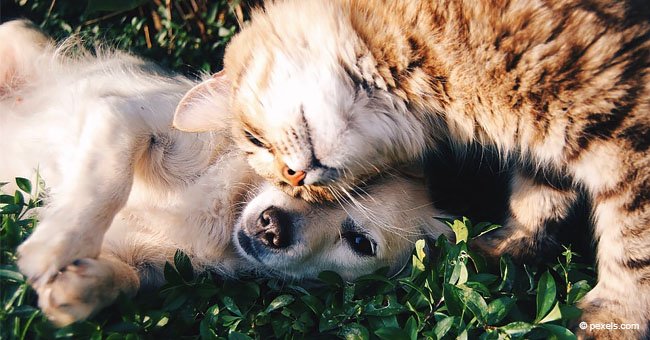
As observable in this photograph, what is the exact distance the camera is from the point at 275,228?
2885mm

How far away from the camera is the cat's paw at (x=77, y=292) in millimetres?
2281

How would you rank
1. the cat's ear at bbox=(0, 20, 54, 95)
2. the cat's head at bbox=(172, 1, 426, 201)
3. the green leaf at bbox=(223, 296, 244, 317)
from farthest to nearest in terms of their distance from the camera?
the cat's ear at bbox=(0, 20, 54, 95)
the cat's head at bbox=(172, 1, 426, 201)
the green leaf at bbox=(223, 296, 244, 317)

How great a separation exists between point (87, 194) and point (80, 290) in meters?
0.41

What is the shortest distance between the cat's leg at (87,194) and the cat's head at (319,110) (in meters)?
0.49

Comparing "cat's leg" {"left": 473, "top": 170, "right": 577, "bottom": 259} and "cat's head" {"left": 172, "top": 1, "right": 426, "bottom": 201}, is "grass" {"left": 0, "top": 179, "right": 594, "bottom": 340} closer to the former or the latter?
"cat's leg" {"left": 473, "top": 170, "right": 577, "bottom": 259}

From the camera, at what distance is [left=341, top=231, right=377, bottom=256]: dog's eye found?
304cm

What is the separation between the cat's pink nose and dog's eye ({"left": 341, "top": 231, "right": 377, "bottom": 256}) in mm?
423

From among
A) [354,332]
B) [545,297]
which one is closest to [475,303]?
[545,297]

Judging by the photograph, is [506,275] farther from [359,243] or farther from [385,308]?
[359,243]

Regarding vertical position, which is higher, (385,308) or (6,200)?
(6,200)

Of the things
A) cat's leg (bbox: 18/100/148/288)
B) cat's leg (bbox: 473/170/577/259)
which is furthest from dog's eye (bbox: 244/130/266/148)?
cat's leg (bbox: 473/170/577/259)

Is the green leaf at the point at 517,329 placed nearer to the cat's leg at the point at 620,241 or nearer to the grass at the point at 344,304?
the grass at the point at 344,304

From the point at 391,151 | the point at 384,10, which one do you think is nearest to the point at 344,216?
the point at 391,151

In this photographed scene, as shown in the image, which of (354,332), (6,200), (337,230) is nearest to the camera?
(354,332)
